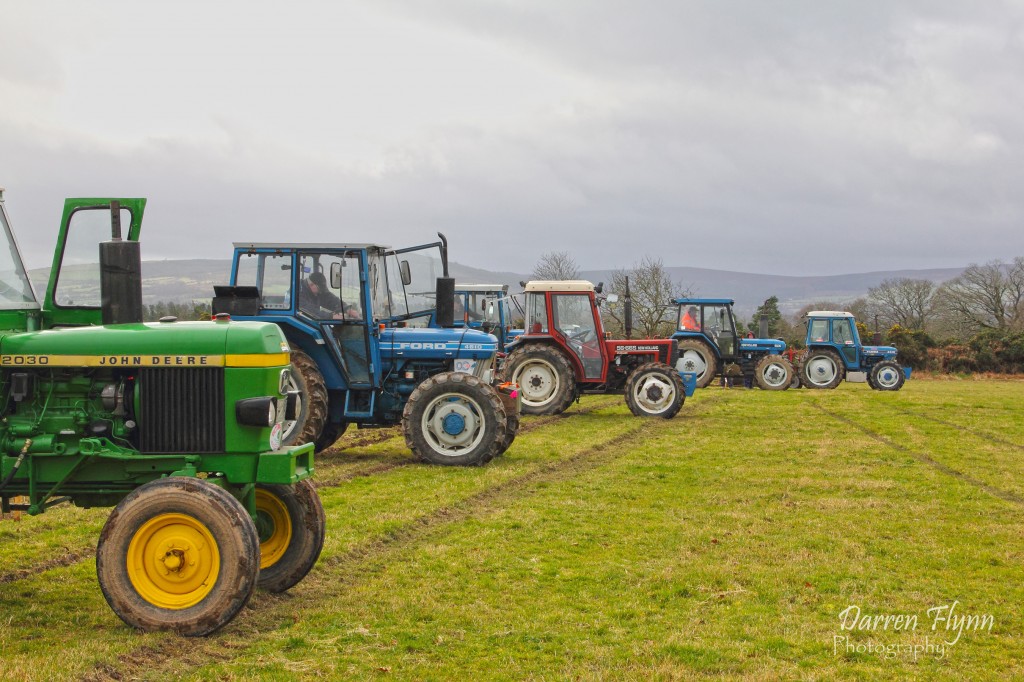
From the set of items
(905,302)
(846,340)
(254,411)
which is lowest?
(254,411)

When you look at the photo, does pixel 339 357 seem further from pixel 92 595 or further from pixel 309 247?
pixel 92 595

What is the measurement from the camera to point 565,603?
596cm

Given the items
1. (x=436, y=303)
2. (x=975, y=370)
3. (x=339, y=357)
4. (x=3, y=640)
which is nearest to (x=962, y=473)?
(x=436, y=303)

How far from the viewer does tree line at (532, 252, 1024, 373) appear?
41.0 m

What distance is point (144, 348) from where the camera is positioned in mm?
5656

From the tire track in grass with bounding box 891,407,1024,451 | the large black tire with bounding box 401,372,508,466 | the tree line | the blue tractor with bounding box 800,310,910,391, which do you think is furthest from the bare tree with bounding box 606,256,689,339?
the large black tire with bounding box 401,372,508,466

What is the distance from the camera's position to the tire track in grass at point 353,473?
21.4 ft

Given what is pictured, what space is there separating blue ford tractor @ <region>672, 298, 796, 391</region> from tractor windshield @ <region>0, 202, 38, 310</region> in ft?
65.0

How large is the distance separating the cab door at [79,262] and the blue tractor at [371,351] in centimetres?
484

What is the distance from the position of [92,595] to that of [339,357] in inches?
228

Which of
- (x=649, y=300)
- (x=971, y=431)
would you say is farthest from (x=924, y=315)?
(x=971, y=431)

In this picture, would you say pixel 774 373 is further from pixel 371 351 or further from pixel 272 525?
pixel 272 525

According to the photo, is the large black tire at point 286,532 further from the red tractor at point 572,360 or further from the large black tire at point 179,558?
the red tractor at point 572,360

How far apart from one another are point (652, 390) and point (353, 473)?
8075mm
